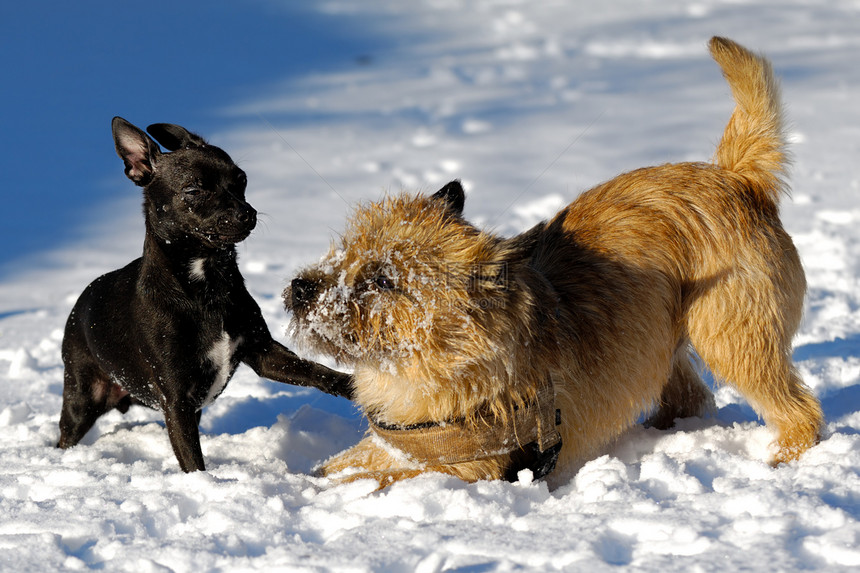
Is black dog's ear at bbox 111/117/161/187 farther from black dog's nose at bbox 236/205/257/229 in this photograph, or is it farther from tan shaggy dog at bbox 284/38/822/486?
tan shaggy dog at bbox 284/38/822/486

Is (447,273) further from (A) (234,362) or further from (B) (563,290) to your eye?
(A) (234,362)

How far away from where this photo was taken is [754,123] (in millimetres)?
3797

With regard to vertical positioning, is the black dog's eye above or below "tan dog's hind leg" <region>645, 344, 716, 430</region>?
above

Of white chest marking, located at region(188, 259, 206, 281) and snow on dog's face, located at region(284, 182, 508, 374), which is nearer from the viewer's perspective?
snow on dog's face, located at region(284, 182, 508, 374)

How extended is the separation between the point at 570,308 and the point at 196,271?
162cm

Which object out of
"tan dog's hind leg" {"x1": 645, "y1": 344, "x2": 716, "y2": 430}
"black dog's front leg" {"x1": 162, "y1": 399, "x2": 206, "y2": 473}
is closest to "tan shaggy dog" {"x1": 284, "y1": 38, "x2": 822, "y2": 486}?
"tan dog's hind leg" {"x1": 645, "y1": 344, "x2": 716, "y2": 430}

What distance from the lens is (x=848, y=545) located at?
246cm

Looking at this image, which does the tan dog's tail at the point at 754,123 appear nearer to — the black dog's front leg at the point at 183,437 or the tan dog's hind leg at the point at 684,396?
the tan dog's hind leg at the point at 684,396

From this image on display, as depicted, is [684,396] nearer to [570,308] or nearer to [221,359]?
[570,308]

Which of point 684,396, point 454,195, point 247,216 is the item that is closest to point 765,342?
point 684,396

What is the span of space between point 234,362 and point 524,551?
1.86 meters

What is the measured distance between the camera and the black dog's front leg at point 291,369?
404 cm

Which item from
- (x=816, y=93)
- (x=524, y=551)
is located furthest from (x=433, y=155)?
(x=524, y=551)

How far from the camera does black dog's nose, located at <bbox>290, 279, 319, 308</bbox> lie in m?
3.13
